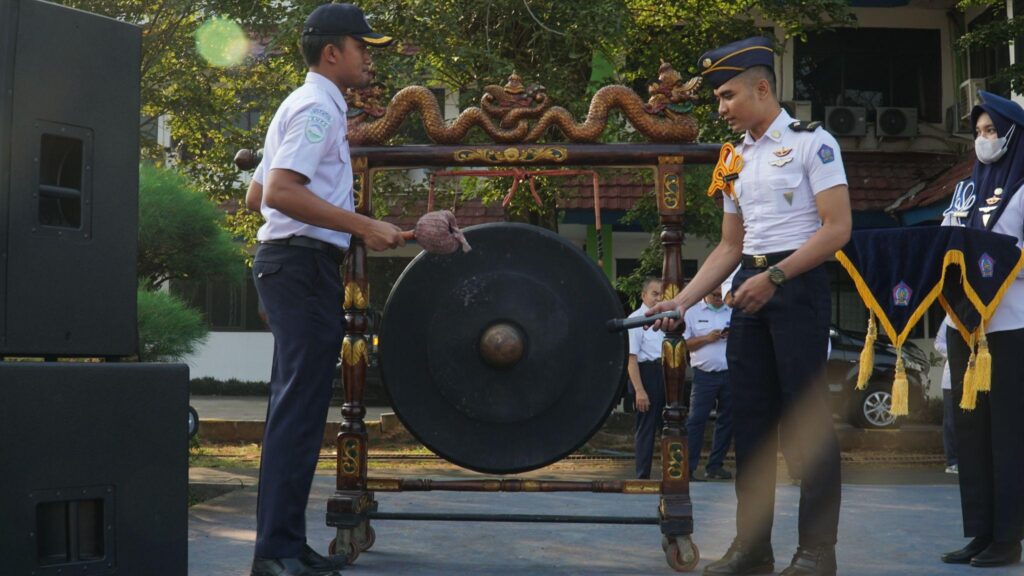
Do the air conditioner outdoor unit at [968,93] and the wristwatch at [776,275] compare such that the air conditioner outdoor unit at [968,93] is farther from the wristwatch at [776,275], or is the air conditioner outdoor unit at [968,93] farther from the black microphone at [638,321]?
the wristwatch at [776,275]

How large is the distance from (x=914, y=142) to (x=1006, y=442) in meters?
14.8

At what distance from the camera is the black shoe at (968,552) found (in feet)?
16.8

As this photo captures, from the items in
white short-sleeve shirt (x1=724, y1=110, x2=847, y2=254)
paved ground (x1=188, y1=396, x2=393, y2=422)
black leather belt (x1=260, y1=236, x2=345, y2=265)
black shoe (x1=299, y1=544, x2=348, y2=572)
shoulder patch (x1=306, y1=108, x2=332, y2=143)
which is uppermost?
shoulder patch (x1=306, y1=108, x2=332, y2=143)

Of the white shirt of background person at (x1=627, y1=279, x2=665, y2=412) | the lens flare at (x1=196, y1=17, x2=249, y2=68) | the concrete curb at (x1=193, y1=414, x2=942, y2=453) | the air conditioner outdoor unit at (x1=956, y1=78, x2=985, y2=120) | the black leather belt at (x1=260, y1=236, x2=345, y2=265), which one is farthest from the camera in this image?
the air conditioner outdoor unit at (x1=956, y1=78, x2=985, y2=120)

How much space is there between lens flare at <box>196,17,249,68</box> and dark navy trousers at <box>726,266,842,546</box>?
923 cm

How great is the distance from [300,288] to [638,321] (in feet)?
4.15

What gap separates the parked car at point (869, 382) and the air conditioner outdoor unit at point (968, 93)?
374cm

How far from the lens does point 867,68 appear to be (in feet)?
65.3

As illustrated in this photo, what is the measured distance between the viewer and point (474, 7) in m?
12.0

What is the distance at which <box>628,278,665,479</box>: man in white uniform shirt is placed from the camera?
9352mm

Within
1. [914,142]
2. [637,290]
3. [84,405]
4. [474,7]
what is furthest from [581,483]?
[914,142]

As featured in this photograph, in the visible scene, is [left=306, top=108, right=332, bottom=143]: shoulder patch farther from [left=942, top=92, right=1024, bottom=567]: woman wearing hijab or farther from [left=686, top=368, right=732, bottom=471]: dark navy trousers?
[left=686, top=368, right=732, bottom=471]: dark navy trousers

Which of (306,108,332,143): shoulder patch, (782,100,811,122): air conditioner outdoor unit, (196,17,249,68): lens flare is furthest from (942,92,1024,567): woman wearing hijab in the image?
(782,100,811,122): air conditioner outdoor unit

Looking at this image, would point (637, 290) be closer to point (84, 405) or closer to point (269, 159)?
point (269, 159)
